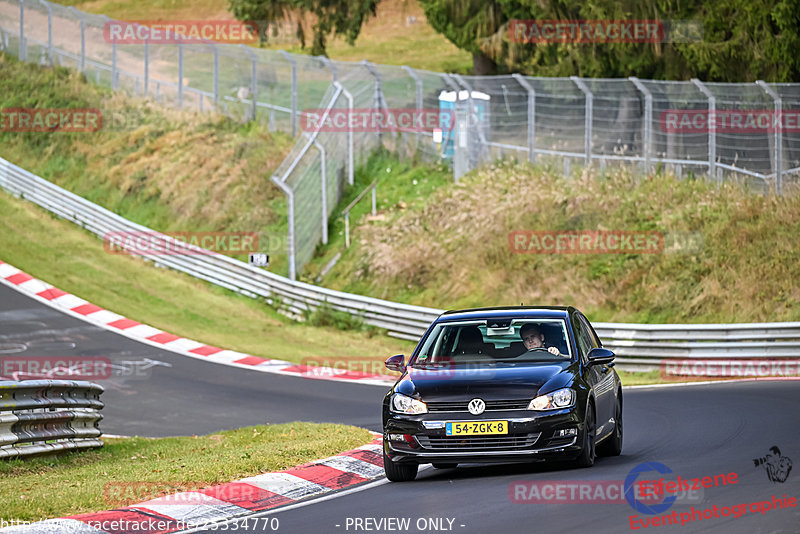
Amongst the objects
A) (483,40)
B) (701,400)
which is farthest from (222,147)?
(701,400)

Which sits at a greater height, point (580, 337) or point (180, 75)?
point (180, 75)

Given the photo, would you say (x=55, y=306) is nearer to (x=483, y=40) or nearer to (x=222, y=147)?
(x=222, y=147)

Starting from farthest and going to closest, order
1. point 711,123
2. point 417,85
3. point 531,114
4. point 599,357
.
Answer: point 417,85 → point 531,114 → point 711,123 → point 599,357

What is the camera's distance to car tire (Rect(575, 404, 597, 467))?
34.9 feet

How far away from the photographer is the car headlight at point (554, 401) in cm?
1042

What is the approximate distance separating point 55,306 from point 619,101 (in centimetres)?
1370

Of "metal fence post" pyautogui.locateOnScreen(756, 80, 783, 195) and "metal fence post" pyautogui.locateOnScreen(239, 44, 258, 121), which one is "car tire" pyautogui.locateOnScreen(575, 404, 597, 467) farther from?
"metal fence post" pyautogui.locateOnScreen(239, 44, 258, 121)

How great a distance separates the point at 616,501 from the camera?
9.04m

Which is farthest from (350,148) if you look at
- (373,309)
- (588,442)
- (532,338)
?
(588,442)

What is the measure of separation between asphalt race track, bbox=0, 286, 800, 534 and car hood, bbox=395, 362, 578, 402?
0.72 meters

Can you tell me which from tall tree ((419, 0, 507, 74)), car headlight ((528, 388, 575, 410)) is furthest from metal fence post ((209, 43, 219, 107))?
car headlight ((528, 388, 575, 410))

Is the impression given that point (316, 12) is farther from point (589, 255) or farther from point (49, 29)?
point (589, 255)

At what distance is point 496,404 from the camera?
10.4 meters

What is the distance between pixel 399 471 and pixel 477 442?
87 cm
